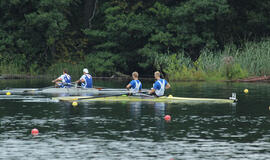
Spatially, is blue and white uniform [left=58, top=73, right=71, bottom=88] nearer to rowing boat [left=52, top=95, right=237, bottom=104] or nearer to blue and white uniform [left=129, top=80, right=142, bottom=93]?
rowing boat [left=52, top=95, right=237, bottom=104]

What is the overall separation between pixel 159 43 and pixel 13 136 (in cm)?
4343

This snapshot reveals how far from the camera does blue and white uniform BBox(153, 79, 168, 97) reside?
99.8 ft

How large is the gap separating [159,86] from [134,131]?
10.3 metres

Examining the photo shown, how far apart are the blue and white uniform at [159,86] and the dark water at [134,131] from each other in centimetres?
62

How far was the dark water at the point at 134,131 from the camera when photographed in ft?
54.7

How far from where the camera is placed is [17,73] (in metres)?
61.9

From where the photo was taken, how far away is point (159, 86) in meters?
30.7

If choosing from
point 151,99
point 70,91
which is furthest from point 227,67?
point 151,99

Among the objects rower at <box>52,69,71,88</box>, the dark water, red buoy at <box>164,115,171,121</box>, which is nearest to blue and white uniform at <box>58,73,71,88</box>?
rower at <box>52,69,71,88</box>

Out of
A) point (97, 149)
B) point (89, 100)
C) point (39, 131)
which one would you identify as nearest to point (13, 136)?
point (39, 131)

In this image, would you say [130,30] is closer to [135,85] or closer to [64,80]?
[64,80]

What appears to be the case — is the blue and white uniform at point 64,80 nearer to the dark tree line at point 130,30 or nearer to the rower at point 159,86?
the rower at point 159,86

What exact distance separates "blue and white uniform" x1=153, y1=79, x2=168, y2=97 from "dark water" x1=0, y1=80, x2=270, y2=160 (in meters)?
0.62

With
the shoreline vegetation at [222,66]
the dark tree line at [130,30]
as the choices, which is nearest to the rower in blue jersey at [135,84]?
the shoreline vegetation at [222,66]
